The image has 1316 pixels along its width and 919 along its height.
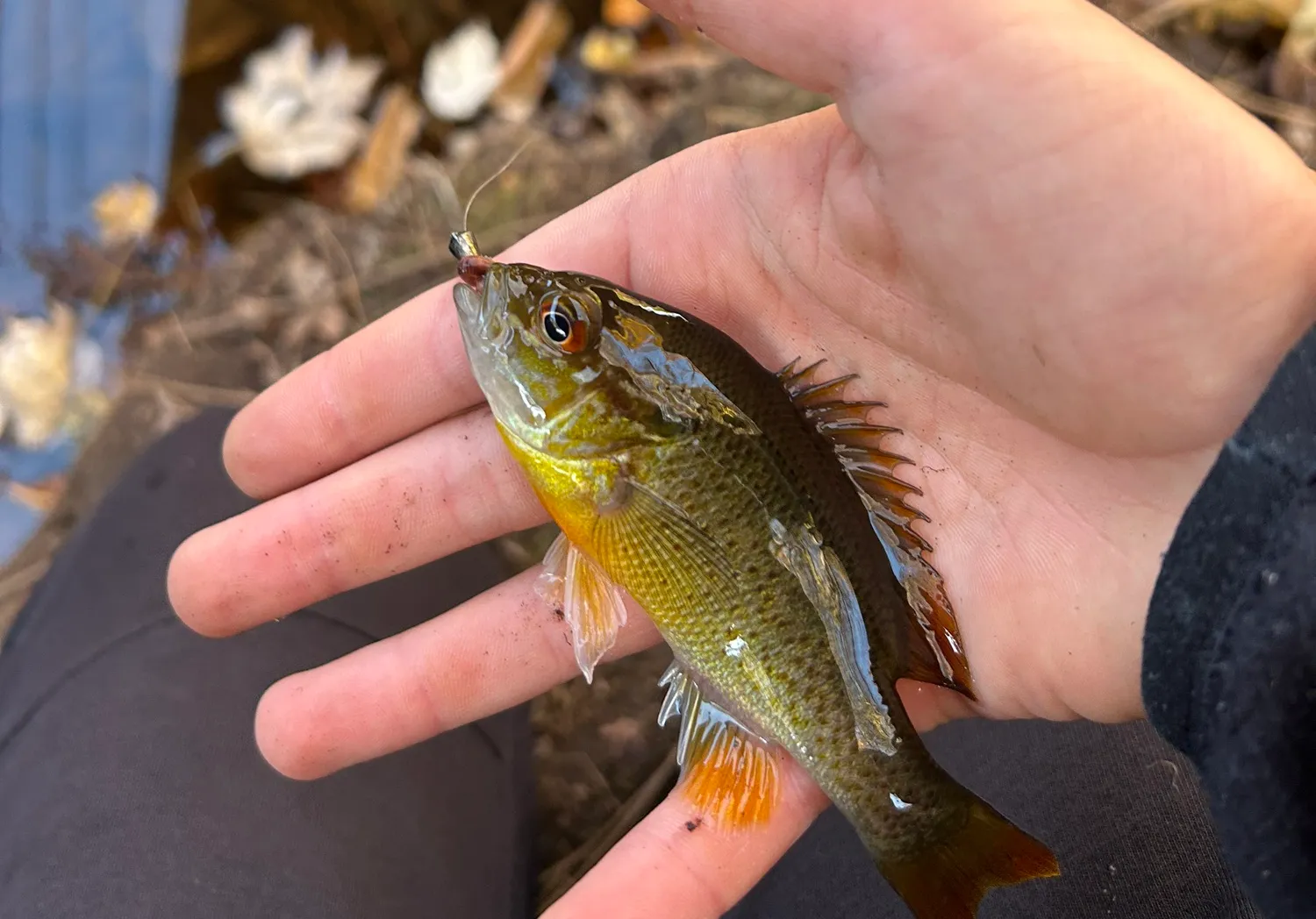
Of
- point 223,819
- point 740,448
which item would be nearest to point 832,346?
point 740,448

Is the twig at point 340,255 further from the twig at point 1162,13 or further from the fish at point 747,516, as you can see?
the twig at point 1162,13

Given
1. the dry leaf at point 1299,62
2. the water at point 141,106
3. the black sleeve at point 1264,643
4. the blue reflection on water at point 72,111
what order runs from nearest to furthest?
the black sleeve at point 1264,643 → the dry leaf at point 1299,62 → the water at point 141,106 → the blue reflection on water at point 72,111

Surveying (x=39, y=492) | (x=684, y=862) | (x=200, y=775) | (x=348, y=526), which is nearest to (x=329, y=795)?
(x=200, y=775)

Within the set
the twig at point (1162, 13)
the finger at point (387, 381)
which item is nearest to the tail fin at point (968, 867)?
the finger at point (387, 381)

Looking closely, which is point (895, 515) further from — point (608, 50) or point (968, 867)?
point (608, 50)

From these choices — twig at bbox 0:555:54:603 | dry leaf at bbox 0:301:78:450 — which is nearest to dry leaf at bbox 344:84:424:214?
dry leaf at bbox 0:301:78:450

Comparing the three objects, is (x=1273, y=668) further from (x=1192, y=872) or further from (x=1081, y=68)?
(x=1081, y=68)
